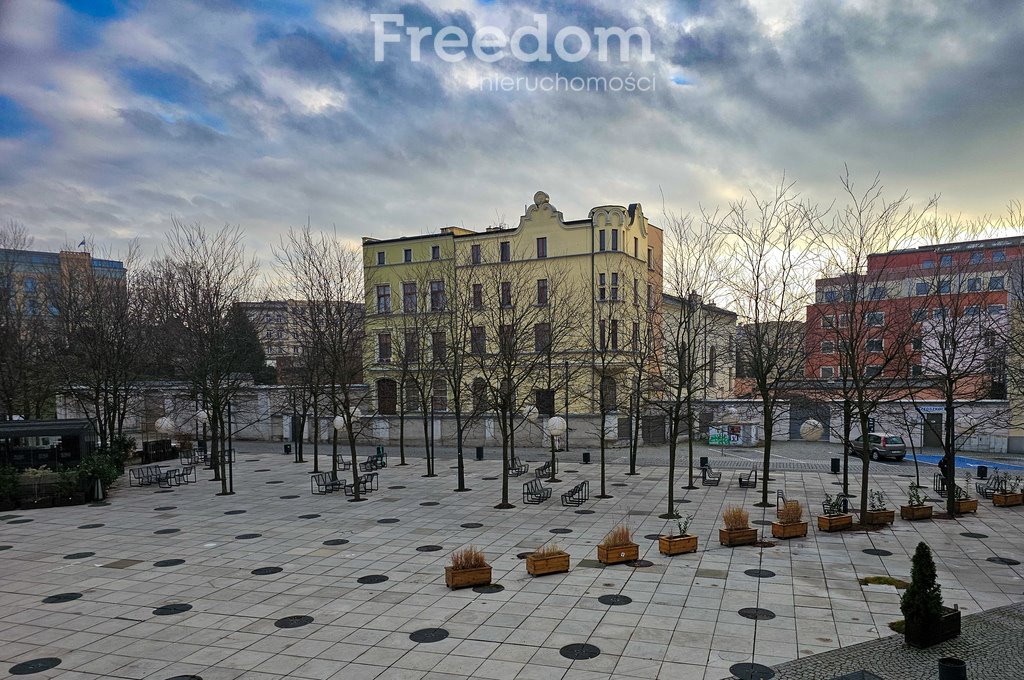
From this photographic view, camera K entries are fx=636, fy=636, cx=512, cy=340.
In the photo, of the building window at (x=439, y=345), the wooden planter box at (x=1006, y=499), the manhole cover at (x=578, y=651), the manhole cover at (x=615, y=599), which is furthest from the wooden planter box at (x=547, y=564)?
the building window at (x=439, y=345)

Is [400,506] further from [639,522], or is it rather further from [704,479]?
[704,479]

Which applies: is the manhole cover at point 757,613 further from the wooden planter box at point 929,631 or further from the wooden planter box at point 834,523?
the wooden planter box at point 834,523

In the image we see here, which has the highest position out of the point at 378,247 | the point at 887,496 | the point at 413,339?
the point at 378,247

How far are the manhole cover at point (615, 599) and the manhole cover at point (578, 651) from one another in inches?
83.4

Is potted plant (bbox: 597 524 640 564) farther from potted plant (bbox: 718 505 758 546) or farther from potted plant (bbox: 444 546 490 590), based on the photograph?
potted plant (bbox: 444 546 490 590)

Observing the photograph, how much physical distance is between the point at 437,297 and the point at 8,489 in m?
24.1

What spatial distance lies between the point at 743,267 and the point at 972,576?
1203 centimetres

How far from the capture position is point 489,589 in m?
13.2

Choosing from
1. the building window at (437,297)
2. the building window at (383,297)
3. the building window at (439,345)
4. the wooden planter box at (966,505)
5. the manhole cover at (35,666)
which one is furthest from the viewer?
the building window at (383,297)

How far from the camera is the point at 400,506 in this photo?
74.6ft

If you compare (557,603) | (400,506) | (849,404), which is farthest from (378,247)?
(557,603)

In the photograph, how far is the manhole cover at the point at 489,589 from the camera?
1298 centimetres

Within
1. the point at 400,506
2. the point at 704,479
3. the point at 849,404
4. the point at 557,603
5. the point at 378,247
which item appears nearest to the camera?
the point at 557,603

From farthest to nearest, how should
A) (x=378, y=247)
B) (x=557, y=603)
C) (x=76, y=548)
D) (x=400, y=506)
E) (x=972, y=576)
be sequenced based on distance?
(x=378, y=247) → (x=400, y=506) → (x=76, y=548) → (x=972, y=576) → (x=557, y=603)
